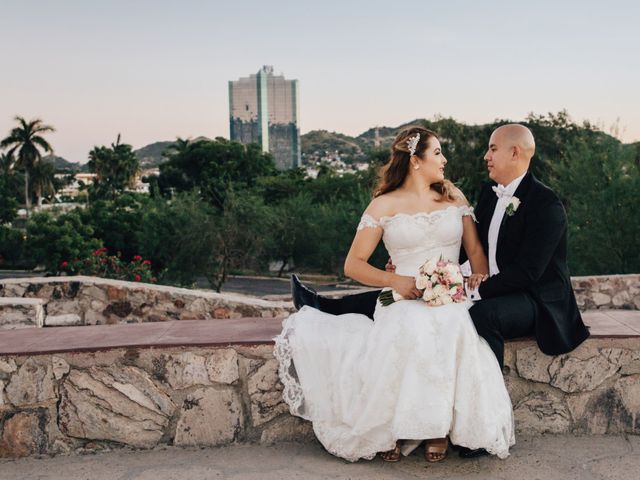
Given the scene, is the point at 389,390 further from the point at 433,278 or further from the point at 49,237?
the point at 49,237

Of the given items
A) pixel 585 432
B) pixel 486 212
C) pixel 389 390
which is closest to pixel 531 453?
pixel 585 432

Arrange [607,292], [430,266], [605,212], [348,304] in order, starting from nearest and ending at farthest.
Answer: [430,266] → [348,304] → [607,292] → [605,212]

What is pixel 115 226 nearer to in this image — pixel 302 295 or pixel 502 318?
pixel 302 295

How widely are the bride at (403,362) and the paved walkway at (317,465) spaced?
0.11 m

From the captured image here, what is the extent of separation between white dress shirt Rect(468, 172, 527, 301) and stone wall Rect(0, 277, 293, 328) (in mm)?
3271

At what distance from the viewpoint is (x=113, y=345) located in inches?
141

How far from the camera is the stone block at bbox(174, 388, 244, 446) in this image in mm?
3650

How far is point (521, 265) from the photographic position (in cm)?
368

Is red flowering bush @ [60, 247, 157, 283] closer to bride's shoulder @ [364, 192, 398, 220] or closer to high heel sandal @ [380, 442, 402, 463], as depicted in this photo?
bride's shoulder @ [364, 192, 398, 220]

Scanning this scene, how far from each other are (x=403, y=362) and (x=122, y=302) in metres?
4.68

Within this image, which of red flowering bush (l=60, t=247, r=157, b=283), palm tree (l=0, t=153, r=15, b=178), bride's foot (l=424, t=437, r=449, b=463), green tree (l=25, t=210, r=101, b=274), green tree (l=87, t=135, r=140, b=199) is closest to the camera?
bride's foot (l=424, t=437, r=449, b=463)

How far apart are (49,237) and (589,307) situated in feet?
118

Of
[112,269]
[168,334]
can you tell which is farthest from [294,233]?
[168,334]

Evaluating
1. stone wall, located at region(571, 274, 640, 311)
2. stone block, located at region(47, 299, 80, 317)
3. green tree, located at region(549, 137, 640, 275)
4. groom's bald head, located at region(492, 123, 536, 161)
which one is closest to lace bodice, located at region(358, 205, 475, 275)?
groom's bald head, located at region(492, 123, 536, 161)
